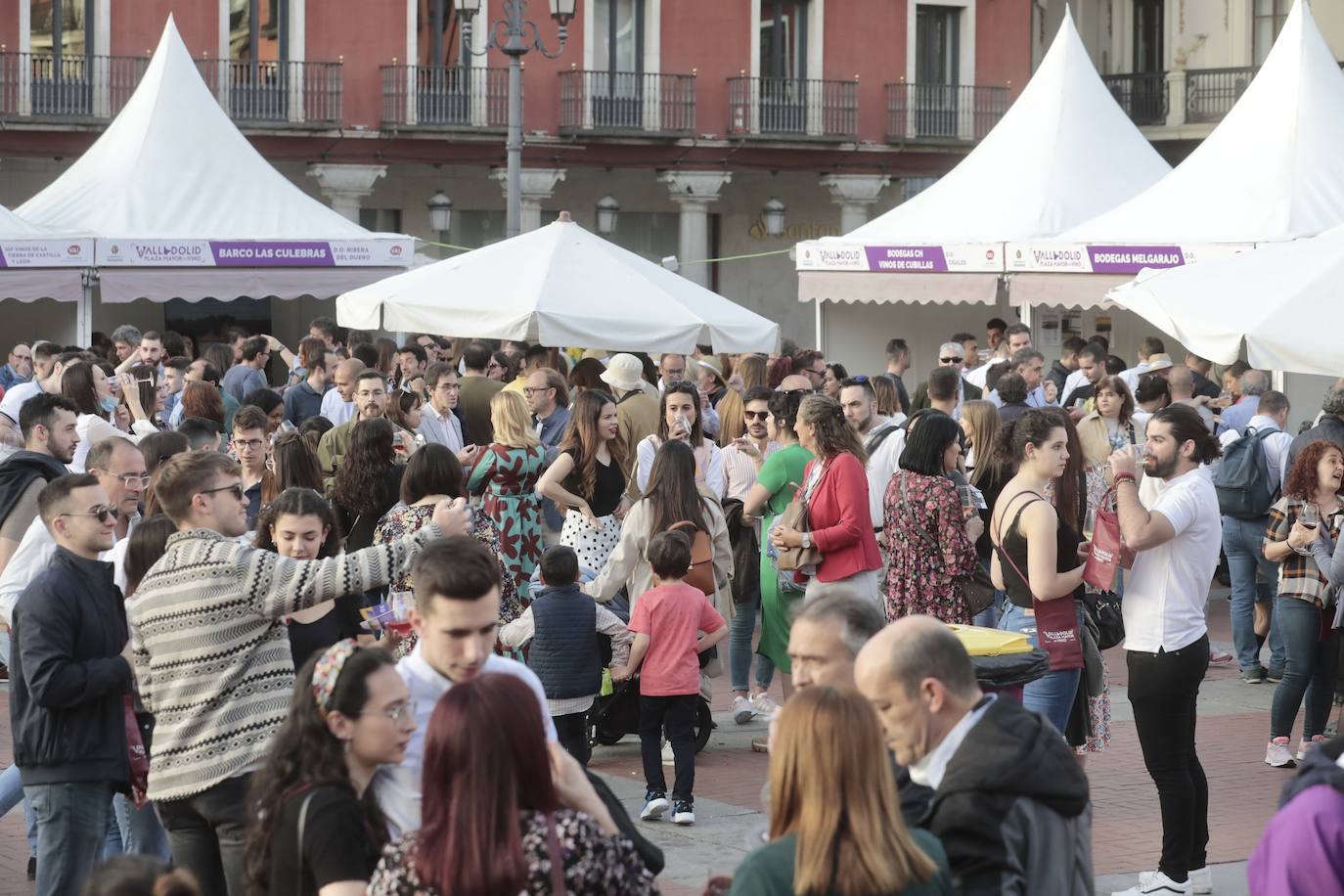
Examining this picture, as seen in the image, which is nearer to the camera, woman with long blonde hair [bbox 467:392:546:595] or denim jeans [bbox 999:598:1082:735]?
denim jeans [bbox 999:598:1082:735]

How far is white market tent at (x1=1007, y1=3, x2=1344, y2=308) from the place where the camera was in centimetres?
1644

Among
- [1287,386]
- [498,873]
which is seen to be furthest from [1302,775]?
[1287,386]

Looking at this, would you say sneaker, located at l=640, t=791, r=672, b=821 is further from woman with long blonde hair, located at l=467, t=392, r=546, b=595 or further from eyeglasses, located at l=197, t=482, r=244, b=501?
eyeglasses, located at l=197, t=482, r=244, b=501

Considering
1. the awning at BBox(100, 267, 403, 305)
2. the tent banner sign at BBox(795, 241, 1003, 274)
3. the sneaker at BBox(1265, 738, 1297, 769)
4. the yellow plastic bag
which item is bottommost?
the sneaker at BBox(1265, 738, 1297, 769)

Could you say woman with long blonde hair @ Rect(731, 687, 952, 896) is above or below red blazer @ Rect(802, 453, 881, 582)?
below

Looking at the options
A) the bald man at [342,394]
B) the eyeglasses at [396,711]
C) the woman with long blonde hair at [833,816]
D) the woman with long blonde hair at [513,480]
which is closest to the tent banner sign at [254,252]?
the bald man at [342,394]

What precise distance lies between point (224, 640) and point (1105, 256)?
13709mm

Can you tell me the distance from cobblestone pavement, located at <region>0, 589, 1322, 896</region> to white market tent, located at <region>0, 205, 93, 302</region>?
7.98m

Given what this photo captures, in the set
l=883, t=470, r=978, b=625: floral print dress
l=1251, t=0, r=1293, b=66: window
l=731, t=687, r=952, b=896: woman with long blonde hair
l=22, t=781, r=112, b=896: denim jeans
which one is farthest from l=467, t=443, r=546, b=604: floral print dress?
l=1251, t=0, r=1293, b=66: window

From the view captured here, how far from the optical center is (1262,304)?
9.67 metres

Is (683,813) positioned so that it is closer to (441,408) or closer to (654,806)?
(654,806)

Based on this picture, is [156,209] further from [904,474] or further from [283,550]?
[283,550]

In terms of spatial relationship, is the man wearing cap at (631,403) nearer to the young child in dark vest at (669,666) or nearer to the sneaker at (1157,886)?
the young child in dark vest at (669,666)

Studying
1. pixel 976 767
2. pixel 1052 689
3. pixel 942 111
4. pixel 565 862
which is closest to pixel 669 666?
pixel 1052 689
